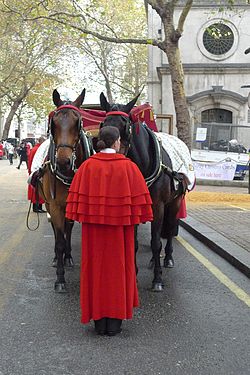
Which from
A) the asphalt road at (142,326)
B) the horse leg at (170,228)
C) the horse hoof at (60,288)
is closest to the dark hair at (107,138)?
the asphalt road at (142,326)

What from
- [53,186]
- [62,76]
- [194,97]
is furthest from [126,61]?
[53,186]

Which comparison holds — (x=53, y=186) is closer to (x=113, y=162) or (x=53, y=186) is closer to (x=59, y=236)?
(x=59, y=236)

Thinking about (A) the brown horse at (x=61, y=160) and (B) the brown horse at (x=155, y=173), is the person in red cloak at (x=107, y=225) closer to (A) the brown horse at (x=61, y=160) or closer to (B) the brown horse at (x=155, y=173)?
(A) the brown horse at (x=61, y=160)

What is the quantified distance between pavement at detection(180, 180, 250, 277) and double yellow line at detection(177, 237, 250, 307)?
0.97 ft

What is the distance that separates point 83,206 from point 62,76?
151ft

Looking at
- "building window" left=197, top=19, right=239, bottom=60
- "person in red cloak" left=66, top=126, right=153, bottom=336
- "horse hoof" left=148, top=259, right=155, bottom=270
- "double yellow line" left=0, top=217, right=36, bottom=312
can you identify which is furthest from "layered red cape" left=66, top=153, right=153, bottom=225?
"building window" left=197, top=19, right=239, bottom=60

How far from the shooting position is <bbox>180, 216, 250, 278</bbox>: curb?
24.1ft

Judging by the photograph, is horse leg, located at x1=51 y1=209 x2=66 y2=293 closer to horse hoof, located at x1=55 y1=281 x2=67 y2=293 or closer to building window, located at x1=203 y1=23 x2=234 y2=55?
horse hoof, located at x1=55 y1=281 x2=67 y2=293

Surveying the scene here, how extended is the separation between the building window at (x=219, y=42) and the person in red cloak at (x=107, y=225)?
91.1ft

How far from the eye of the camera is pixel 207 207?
1391 cm

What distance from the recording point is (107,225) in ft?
15.2

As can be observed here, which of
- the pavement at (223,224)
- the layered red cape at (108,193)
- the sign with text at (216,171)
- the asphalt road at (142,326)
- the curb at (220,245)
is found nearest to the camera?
the asphalt road at (142,326)

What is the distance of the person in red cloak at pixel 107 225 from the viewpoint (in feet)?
15.1

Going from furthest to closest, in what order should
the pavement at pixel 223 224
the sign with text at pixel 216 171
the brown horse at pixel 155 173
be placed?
1. the sign with text at pixel 216 171
2. the pavement at pixel 223 224
3. the brown horse at pixel 155 173
